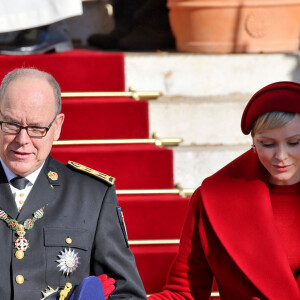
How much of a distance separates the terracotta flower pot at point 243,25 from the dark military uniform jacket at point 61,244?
112 inches

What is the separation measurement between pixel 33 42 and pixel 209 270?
2764 millimetres

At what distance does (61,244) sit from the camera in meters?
3.04

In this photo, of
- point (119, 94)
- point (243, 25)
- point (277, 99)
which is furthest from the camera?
point (243, 25)

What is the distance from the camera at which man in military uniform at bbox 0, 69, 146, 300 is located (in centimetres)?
294

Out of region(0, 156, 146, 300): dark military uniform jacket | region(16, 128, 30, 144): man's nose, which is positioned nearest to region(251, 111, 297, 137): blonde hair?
region(0, 156, 146, 300): dark military uniform jacket

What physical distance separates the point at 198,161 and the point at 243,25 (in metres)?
1.09

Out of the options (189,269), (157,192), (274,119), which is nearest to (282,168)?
(274,119)

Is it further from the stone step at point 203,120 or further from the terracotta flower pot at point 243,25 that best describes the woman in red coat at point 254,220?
the terracotta flower pot at point 243,25

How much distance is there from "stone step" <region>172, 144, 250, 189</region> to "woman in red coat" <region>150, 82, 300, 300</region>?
1.78 m

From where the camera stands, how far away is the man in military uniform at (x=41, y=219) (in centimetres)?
294

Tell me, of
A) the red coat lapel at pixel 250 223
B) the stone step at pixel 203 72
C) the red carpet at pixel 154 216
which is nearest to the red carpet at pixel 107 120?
the stone step at pixel 203 72

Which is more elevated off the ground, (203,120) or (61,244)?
(61,244)

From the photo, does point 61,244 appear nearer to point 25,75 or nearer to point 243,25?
point 25,75

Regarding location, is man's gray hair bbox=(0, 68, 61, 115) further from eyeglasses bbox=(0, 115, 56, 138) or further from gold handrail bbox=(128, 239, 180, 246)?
gold handrail bbox=(128, 239, 180, 246)
